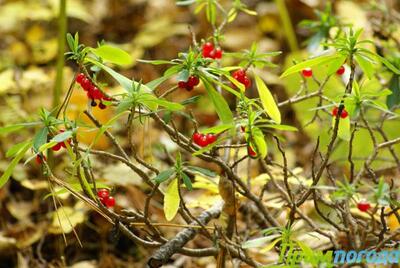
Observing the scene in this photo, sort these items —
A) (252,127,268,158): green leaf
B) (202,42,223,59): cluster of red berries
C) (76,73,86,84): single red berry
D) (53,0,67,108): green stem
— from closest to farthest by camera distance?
1. (252,127,268,158): green leaf
2. (76,73,86,84): single red berry
3. (202,42,223,59): cluster of red berries
4. (53,0,67,108): green stem

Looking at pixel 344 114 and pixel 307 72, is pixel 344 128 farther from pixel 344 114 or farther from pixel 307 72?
pixel 307 72

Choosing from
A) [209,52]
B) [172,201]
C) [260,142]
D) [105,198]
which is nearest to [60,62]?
[209,52]

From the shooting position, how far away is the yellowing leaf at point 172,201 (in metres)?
1.31

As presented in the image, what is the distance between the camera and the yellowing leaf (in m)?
1.31

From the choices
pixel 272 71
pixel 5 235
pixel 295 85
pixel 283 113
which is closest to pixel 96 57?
pixel 5 235

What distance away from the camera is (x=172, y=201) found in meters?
1.32

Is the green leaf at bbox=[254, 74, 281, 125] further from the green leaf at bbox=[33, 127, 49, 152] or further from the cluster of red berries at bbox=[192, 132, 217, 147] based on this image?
the green leaf at bbox=[33, 127, 49, 152]

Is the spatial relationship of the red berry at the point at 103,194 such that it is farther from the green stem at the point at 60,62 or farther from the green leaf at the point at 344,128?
the green stem at the point at 60,62

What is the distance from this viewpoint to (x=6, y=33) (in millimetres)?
3355

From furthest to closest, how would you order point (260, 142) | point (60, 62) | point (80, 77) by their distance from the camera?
point (60, 62) → point (80, 77) → point (260, 142)

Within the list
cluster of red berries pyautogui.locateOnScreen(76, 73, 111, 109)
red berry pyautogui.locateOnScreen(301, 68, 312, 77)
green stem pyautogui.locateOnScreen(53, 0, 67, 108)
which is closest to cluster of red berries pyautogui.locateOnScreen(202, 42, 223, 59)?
red berry pyautogui.locateOnScreen(301, 68, 312, 77)

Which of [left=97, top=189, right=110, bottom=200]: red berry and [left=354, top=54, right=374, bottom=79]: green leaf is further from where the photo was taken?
[left=97, top=189, right=110, bottom=200]: red berry

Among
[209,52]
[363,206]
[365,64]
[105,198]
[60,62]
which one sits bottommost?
[105,198]

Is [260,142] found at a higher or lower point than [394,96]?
lower
